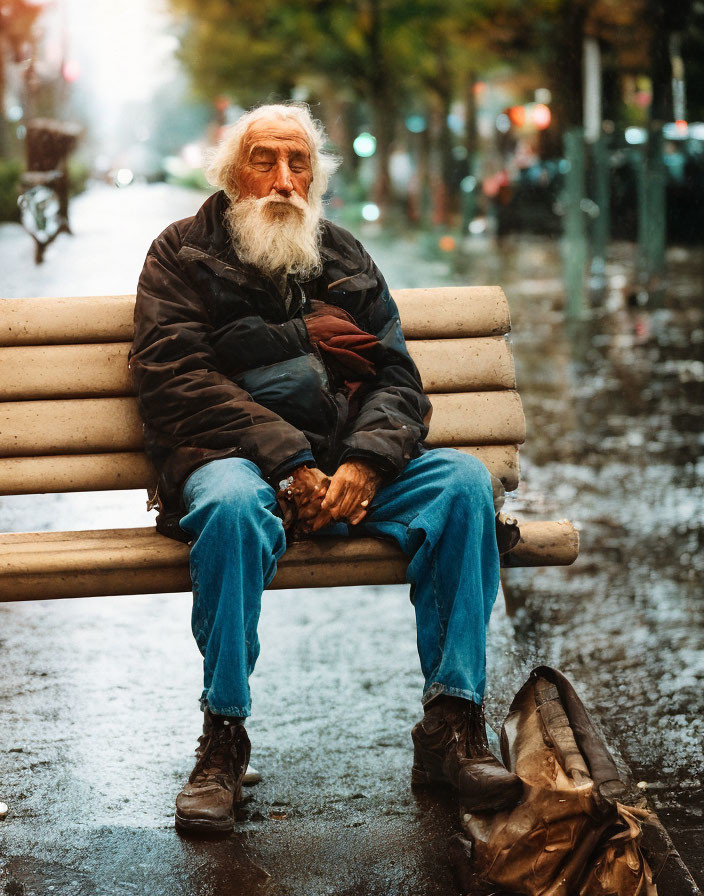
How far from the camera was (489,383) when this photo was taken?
3920mm

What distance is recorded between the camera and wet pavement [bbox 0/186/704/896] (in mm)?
2881

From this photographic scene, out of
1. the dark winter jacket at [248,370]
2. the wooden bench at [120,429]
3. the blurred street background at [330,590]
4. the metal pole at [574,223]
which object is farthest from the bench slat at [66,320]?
the metal pole at [574,223]

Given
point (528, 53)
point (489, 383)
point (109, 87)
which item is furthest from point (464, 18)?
point (489, 383)

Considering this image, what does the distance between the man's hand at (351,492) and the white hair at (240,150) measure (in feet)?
3.15

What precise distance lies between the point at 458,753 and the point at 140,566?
3.06 ft

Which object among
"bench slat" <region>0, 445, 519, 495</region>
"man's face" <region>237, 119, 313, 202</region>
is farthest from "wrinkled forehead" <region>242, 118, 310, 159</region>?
"bench slat" <region>0, 445, 519, 495</region>

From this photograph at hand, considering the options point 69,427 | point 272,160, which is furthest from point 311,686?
point 272,160

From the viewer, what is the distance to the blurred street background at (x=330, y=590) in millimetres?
3012

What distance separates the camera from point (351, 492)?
3.20m

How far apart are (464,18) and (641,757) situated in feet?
37.3

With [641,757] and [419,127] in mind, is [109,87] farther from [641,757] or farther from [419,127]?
[419,127]

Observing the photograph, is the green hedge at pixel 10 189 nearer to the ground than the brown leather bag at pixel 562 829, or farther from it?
farther from it

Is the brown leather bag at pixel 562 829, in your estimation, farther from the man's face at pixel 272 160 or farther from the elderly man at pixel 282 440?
the man's face at pixel 272 160

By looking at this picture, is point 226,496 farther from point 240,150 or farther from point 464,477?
point 240,150
